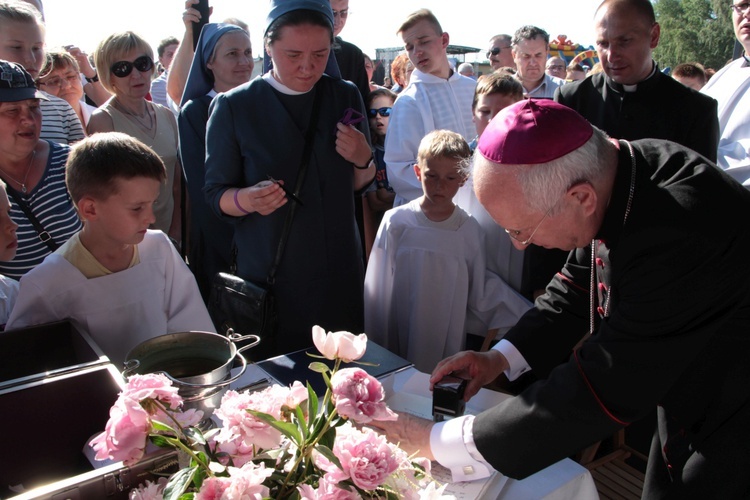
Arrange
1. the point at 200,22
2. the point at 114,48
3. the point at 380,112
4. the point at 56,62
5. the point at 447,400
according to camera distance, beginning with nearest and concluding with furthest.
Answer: the point at 447,400
the point at 114,48
the point at 200,22
the point at 56,62
the point at 380,112

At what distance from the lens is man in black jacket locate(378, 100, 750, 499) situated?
51.5 inches

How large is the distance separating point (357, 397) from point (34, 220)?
6.85 feet

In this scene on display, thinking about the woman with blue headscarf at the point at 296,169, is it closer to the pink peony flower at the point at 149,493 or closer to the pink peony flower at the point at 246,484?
the pink peony flower at the point at 149,493

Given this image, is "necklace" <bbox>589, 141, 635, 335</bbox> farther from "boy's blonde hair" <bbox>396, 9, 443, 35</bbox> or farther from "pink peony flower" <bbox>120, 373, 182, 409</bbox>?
"boy's blonde hair" <bbox>396, 9, 443, 35</bbox>

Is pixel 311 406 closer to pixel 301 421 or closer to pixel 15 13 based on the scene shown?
pixel 301 421

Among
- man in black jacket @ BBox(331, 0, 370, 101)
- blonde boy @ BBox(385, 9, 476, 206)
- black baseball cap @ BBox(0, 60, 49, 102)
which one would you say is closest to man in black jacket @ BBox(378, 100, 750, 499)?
black baseball cap @ BBox(0, 60, 49, 102)

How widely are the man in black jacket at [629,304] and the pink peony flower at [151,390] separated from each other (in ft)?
2.24

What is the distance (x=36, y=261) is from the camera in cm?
237

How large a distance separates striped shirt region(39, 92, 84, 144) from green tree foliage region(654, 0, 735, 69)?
30.6m

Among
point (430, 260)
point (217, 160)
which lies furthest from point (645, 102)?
point (217, 160)

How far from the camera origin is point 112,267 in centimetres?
193

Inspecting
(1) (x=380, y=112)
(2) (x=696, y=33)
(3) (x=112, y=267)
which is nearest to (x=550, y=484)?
(3) (x=112, y=267)

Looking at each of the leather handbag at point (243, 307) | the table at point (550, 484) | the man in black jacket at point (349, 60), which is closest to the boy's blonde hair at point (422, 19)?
the man in black jacket at point (349, 60)

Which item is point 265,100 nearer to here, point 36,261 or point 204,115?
point 204,115
